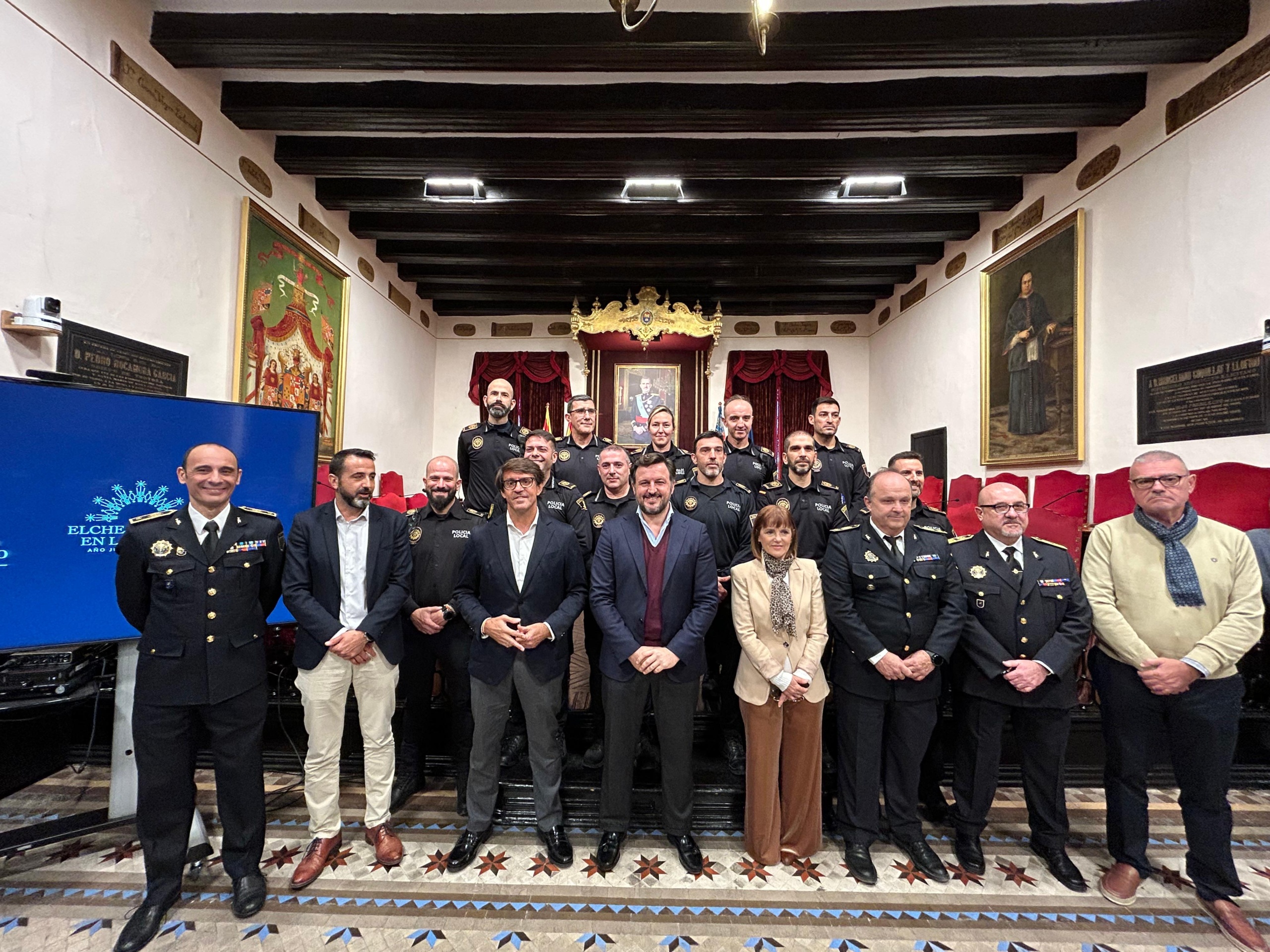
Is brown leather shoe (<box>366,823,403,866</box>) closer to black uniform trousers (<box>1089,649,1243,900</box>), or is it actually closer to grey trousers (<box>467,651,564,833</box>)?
grey trousers (<box>467,651,564,833</box>)

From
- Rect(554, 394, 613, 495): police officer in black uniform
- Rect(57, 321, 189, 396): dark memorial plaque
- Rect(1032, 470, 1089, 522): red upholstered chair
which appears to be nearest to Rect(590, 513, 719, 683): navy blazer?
Rect(554, 394, 613, 495): police officer in black uniform

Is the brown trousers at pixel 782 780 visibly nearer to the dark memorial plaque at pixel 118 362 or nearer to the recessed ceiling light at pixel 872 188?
the dark memorial plaque at pixel 118 362

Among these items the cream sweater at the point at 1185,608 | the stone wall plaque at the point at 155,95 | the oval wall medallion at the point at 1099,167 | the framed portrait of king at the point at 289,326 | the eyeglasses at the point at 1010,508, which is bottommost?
the cream sweater at the point at 1185,608

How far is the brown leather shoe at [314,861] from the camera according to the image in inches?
92.7

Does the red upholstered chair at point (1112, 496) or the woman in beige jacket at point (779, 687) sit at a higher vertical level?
the red upholstered chair at point (1112, 496)

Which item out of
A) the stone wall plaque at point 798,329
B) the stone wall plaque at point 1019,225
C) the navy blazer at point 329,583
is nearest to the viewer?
the navy blazer at point 329,583

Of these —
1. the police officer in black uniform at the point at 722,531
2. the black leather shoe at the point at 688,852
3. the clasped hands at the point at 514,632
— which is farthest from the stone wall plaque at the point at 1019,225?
the black leather shoe at the point at 688,852

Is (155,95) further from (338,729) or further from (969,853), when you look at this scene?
(969,853)

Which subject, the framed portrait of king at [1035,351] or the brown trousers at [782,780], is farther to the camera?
the framed portrait of king at [1035,351]

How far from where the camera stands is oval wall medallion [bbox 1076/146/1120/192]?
4.38 meters

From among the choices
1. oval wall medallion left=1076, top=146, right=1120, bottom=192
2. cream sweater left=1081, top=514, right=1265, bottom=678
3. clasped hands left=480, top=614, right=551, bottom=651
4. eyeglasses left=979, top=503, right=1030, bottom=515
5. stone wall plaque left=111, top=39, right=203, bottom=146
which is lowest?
clasped hands left=480, top=614, right=551, bottom=651

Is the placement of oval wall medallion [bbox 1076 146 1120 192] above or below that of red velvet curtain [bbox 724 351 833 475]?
above

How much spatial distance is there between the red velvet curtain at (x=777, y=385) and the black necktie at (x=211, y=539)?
7.74 metres

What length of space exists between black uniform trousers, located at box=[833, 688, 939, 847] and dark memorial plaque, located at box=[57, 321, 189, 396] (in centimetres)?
399
